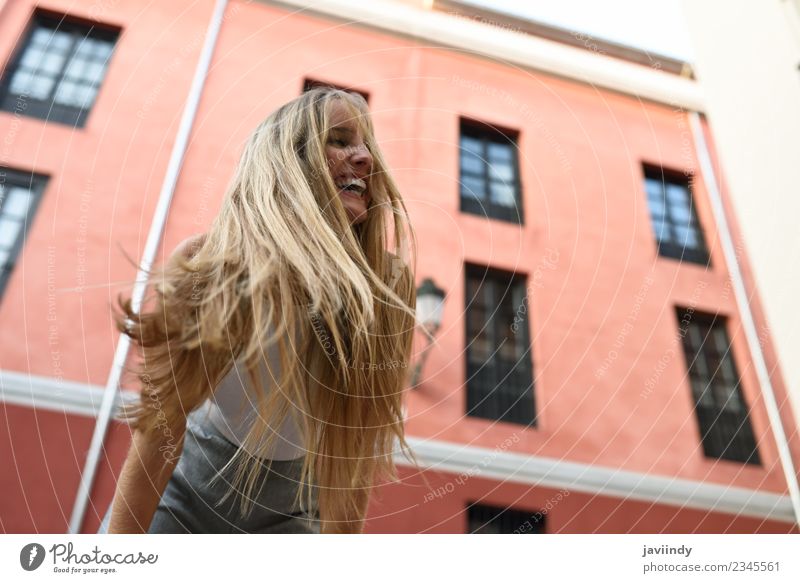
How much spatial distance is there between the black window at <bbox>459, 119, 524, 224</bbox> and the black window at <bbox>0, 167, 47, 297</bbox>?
0.90m

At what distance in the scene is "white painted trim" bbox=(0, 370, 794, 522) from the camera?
116 cm

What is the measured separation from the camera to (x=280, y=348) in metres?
0.41

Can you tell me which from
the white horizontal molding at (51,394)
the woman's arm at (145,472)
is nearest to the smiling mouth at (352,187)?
the woman's arm at (145,472)

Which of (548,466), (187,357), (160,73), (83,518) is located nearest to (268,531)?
(187,357)

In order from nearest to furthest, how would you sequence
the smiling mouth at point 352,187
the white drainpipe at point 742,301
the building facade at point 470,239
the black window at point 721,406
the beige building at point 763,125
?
the smiling mouth at point 352,187
the beige building at point 763,125
the building facade at point 470,239
the white drainpipe at point 742,301
the black window at point 721,406

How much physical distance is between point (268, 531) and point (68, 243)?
0.88 m

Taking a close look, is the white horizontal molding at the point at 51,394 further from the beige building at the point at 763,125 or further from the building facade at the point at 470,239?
the beige building at the point at 763,125

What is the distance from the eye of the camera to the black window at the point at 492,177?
1.35 m

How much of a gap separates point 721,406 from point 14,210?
5.03ft

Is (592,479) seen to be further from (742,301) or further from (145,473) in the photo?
(145,473)

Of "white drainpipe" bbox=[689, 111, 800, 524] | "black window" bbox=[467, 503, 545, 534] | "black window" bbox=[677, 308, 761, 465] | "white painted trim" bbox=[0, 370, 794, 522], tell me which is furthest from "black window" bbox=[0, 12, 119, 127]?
"black window" bbox=[677, 308, 761, 465]

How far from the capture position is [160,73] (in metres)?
1.17

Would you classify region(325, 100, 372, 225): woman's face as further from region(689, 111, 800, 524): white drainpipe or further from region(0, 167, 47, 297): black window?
region(689, 111, 800, 524): white drainpipe

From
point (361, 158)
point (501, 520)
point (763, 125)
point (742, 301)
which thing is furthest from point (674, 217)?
point (361, 158)
